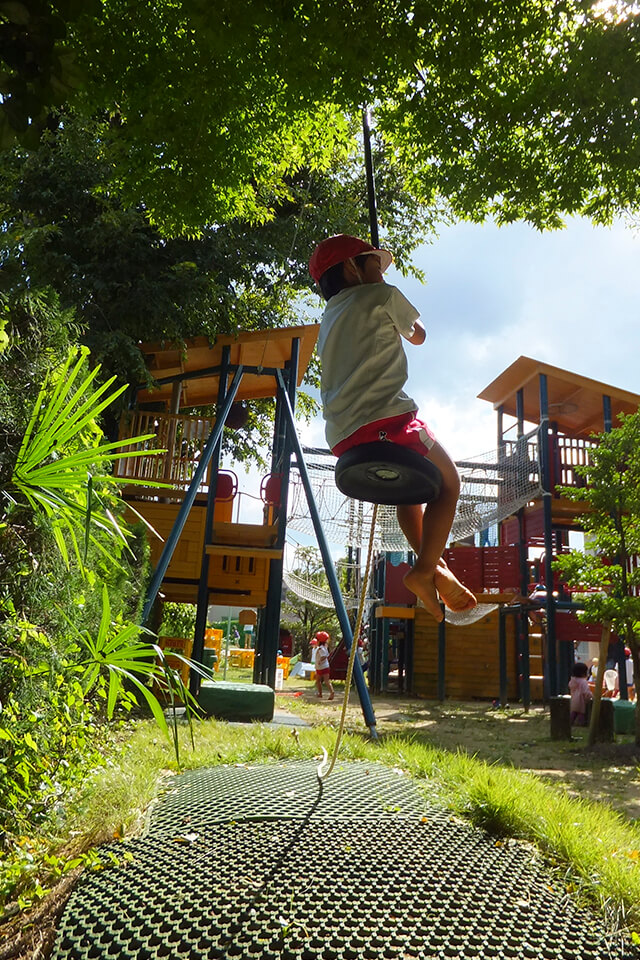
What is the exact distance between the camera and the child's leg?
9.40 feet

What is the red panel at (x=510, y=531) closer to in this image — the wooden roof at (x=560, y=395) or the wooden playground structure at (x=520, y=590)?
the wooden playground structure at (x=520, y=590)

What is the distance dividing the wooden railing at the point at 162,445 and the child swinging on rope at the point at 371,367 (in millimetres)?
7216

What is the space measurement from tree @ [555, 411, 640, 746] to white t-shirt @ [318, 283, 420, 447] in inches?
259

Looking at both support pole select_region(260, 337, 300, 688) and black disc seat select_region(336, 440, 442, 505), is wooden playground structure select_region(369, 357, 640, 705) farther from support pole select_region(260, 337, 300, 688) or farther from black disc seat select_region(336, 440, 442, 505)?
black disc seat select_region(336, 440, 442, 505)

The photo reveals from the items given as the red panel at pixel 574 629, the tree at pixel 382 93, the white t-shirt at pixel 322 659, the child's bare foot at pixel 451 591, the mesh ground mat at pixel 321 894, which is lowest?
the mesh ground mat at pixel 321 894

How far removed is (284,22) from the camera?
3.13 meters

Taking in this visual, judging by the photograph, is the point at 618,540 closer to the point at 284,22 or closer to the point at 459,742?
the point at 459,742

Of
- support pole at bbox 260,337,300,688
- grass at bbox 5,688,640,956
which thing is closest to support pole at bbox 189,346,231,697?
support pole at bbox 260,337,300,688

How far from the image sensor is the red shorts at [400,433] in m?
2.66

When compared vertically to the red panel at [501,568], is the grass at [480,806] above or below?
below

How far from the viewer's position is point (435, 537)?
9.61 feet

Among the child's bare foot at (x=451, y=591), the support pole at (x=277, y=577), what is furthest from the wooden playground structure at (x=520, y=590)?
the child's bare foot at (x=451, y=591)

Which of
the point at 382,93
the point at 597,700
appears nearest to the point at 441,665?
the point at 597,700

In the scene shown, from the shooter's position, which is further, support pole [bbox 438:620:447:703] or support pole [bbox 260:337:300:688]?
support pole [bbox 438:620:447:703]
